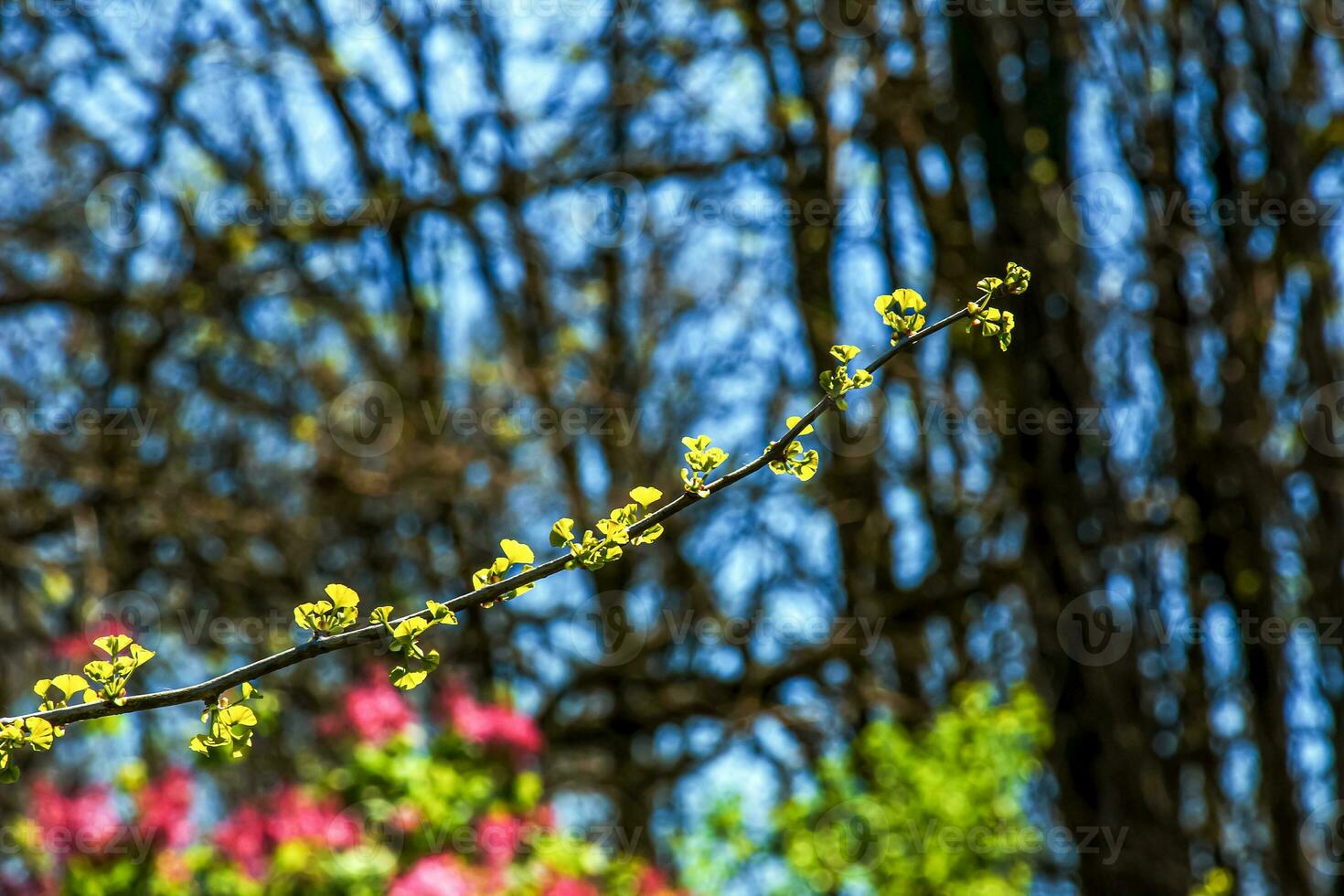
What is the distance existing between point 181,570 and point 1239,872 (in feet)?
11.4

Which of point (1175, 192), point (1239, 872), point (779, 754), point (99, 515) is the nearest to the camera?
point (1239, 872)

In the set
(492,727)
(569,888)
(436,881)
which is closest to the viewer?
(436,881)

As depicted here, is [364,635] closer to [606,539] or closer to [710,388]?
[606,539]

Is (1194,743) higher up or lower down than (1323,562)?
lower down

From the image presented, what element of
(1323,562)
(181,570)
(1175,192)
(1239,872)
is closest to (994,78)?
(1175,192)

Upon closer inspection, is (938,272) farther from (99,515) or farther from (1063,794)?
(99,515)

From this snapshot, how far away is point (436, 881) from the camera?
3236 mm

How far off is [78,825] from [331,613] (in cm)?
266

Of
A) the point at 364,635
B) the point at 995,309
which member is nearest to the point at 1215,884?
the point at 995,309

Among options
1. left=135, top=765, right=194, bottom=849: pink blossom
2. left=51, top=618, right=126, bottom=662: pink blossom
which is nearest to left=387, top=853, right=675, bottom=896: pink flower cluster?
left=135, top=765, right=194, bottom=849: pink blossom

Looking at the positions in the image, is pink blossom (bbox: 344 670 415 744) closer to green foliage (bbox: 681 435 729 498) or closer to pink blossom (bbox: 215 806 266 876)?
pink blossom (bbox: 215 806 266 876)

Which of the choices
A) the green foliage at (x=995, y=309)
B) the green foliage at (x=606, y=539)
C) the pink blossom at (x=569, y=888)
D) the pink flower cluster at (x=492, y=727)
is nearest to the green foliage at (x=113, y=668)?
the green foliage at (x=606, y=539)

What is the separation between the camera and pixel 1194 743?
13.6ft

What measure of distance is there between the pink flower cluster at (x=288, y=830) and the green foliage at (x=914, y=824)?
0.87 m
